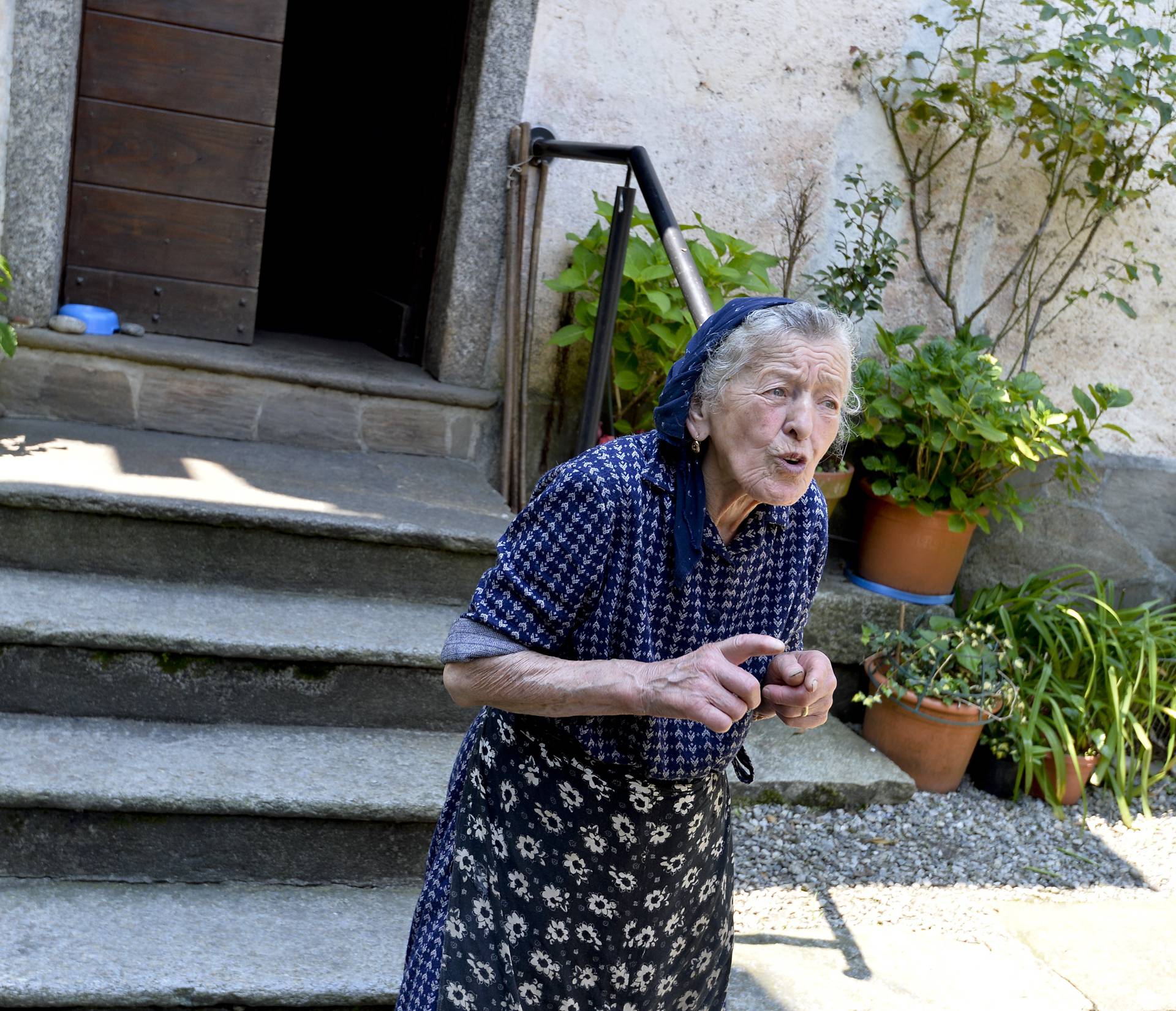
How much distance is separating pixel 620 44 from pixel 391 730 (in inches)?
88.3

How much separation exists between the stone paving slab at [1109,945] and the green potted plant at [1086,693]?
51 cm

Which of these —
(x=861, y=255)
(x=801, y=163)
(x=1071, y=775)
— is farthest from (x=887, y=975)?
(x=801, y=163)

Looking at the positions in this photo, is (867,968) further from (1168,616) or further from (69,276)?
(69,276)

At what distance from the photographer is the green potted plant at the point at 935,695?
343 centimetres

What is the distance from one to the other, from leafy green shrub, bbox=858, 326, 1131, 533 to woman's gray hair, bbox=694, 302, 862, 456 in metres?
2.11

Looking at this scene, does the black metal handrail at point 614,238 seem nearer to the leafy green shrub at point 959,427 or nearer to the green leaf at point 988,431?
the leafy green shrub at point 959,427

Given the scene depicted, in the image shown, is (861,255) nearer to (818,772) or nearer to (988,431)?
(988,431)

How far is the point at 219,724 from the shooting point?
8.54 ft

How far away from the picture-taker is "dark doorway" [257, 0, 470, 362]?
4152 mm

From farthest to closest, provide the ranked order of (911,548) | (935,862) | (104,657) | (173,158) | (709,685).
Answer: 1. (911,548)
2. (173,158)
3. (935,862)
4. (104,657)
5. (709,685)

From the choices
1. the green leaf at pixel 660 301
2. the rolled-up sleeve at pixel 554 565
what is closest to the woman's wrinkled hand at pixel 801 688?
the rolled-up sleeve at pixel 554 565

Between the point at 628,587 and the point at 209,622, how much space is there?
156 centimetres

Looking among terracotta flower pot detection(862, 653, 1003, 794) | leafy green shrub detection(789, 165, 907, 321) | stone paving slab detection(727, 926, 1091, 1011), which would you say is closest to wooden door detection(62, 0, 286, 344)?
leafy green shrub detection(789, 165, 907, 321)

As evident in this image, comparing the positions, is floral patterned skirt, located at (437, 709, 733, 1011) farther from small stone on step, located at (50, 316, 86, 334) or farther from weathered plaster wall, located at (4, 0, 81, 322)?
weathered plaster wall, located at (4, 0, 81, 322)
